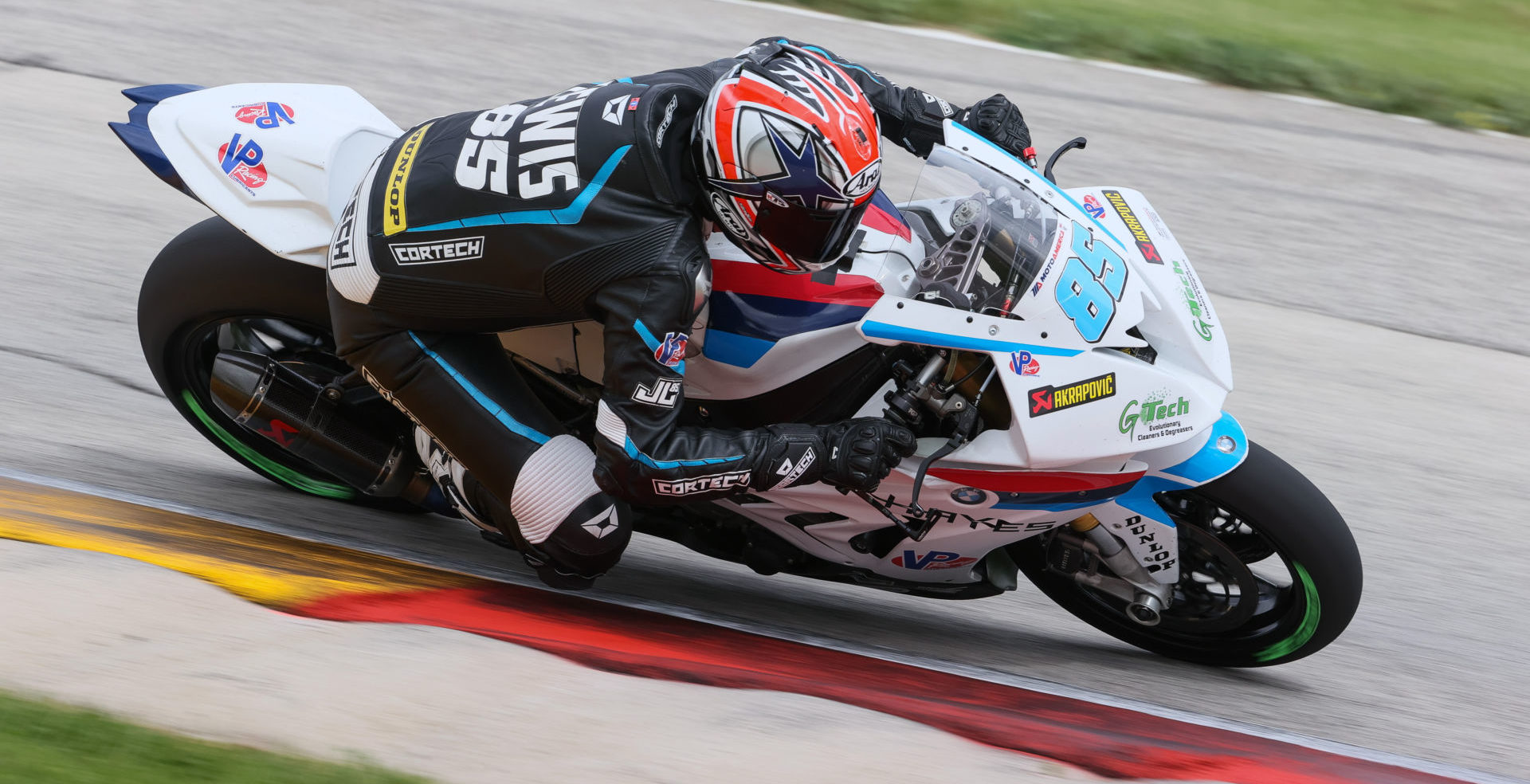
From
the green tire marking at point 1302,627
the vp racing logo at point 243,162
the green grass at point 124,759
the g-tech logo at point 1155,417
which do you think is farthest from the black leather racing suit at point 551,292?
the green tire marking at point 1302,627

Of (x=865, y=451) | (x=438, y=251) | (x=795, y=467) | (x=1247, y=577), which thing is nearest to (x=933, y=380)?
(x=865, y=451)

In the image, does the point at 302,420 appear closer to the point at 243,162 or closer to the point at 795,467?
the point at 243,162

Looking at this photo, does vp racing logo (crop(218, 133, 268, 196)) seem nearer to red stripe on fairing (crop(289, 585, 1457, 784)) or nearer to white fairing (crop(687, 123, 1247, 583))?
red stripe on fairing (crop(289, 585, 1457, 784))

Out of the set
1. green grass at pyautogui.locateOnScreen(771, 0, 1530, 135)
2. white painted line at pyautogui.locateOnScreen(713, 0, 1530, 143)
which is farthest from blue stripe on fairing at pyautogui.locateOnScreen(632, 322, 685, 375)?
white painted line at pyautogui.locateOnScreen(713, 0, 1530, 143)

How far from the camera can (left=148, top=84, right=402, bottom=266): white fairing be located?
3545 millimetres

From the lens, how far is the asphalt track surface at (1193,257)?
3.86 metres

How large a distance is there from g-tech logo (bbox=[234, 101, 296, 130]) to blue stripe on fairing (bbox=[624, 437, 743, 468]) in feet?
4.97

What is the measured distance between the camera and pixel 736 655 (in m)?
3.34

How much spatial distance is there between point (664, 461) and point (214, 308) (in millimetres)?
1514

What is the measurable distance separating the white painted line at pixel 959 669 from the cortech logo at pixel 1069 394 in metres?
0.83

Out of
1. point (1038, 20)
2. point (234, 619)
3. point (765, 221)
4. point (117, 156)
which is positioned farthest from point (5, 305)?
point (1038, 20)

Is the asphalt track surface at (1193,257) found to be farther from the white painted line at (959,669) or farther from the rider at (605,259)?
the rider at (605,259)

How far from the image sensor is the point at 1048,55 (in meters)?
8.71

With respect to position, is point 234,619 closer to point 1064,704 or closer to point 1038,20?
point 1064,704
